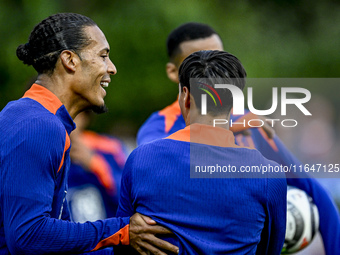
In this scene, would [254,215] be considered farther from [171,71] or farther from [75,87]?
[171,71]

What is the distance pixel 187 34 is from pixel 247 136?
1.36 metres

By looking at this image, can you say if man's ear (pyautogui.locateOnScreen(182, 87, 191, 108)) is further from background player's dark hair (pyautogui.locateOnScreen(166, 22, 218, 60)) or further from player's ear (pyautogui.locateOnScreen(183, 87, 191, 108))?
background player's dark hair (pyautogui.locateOnScreen(166, 22, 218, 60))

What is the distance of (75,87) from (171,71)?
2143 millimetres

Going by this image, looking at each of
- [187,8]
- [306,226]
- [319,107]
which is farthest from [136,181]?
[319,107]

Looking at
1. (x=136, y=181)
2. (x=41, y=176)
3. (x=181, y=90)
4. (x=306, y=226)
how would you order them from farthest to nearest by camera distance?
(x=306, y=226) → (x=181, y=90) → (x=136, y=181) → (x=41, y=176)

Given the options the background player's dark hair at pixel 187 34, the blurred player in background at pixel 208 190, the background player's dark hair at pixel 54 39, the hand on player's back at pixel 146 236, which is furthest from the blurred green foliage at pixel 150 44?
the hand on player's back at pixel 146 236

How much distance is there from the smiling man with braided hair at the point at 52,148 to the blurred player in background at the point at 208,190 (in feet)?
0.41

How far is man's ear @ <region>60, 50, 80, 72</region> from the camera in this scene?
2.94 metres

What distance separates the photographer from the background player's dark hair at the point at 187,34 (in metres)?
4.90

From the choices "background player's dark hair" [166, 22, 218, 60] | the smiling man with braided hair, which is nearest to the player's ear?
the smiling man with braided hair

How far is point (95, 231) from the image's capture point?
8.70 ft

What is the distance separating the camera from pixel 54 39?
2.95m

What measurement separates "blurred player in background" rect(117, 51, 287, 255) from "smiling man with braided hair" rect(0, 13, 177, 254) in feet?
0.41

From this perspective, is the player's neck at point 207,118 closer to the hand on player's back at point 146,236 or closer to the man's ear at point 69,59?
the hand on player's back at point 146,236
